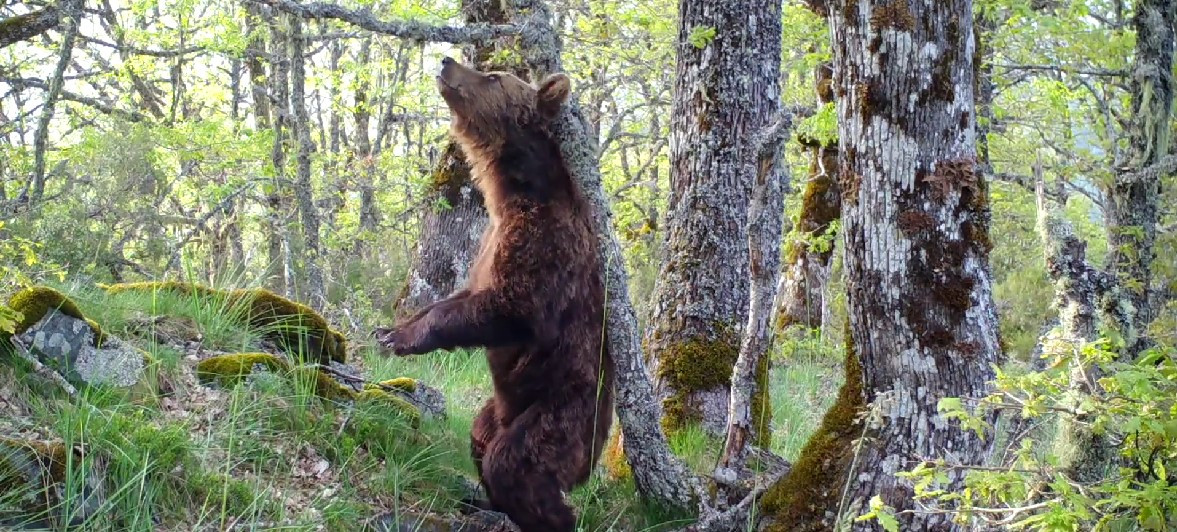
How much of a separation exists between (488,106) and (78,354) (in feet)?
7.99

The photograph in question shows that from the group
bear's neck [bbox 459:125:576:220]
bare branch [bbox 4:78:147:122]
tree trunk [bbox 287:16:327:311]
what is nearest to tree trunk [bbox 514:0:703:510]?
bear's neck [bbox 459:125:576:220]

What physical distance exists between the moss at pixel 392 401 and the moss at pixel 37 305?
4.30 feet

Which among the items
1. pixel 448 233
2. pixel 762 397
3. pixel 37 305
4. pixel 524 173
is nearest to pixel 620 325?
pixel 524 173

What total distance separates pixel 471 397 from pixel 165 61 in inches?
340

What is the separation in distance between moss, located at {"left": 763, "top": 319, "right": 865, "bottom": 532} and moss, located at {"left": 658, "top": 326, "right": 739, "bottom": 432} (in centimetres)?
160

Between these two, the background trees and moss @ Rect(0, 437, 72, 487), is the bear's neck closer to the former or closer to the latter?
the background trees

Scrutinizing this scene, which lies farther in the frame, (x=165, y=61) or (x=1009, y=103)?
(x=1009, y=103)

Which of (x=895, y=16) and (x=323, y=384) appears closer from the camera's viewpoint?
(x=895, y=16)

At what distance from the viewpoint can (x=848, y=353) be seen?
4191 millimetres

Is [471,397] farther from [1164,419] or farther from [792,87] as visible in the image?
[792,87]

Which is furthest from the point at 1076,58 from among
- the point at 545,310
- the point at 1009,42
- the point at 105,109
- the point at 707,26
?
the point at 105,109

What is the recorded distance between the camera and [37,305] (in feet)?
13.6

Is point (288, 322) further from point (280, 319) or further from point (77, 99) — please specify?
point (77, 99)

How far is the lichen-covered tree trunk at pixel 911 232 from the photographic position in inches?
140
